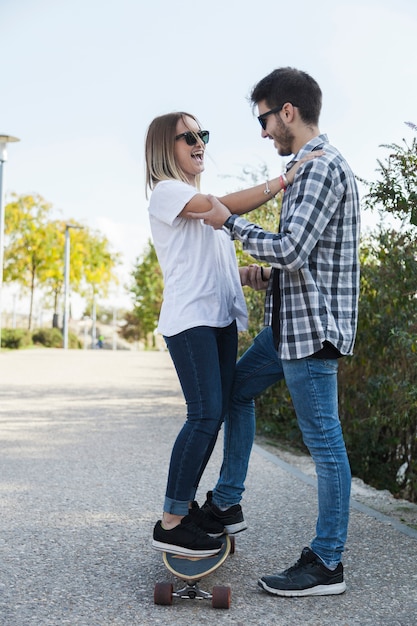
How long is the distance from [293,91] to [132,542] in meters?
2.19

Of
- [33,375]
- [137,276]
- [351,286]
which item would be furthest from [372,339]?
[137,276]

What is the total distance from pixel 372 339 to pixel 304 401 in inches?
134

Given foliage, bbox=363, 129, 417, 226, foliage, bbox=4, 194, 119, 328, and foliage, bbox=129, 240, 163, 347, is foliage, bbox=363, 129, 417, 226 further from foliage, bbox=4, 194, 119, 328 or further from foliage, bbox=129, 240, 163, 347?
foliage, bbox=129, 240, 163, 347

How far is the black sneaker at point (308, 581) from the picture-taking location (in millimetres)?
3162

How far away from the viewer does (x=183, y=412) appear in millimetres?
9695

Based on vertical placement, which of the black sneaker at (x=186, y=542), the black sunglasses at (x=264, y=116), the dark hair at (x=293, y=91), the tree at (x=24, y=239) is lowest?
the black sneaker at (x=186, y=542)

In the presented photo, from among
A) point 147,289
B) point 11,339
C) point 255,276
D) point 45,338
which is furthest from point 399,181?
point 147,289

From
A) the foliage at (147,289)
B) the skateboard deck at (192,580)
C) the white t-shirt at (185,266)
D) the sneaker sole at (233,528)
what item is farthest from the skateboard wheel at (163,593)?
the foliage at (147,289)

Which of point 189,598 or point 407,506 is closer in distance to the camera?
point 189,598

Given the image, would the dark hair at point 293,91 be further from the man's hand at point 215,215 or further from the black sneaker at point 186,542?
the black sneaker at point 186,542

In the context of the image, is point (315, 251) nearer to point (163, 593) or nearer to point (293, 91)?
point (293, 91)

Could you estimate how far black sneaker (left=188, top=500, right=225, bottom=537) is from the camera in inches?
135

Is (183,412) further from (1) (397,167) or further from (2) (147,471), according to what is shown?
(1) (397,167)

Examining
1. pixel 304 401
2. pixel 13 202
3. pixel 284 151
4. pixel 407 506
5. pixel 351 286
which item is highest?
pixel 13 202
